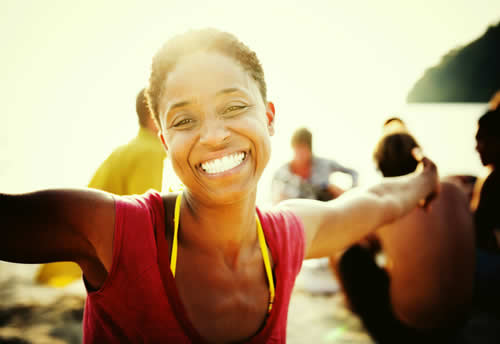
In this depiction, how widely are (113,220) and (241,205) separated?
520 mm

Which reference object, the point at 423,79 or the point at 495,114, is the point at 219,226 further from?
the point at 423,79

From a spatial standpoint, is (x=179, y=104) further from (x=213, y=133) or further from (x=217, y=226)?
(x=217, y=226)

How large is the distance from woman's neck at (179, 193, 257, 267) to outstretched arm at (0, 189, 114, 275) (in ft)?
1.12

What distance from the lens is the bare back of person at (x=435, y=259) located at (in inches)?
84.6

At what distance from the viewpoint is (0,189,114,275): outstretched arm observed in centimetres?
83

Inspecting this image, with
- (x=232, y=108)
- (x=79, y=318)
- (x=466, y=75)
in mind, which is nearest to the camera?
(x=232, y=108)

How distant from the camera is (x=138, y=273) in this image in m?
1.03

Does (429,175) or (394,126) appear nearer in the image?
(429,175)

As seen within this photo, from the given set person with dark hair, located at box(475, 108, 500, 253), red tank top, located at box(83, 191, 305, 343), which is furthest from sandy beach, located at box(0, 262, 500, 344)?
red tank top, located at box(83, 191, 305, 343)

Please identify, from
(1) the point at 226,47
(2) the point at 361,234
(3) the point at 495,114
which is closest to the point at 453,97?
(3) the point at 495,114

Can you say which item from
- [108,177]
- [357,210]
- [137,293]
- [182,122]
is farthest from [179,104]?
[108,177]

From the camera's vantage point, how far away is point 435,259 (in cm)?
215

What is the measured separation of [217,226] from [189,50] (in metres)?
0.75

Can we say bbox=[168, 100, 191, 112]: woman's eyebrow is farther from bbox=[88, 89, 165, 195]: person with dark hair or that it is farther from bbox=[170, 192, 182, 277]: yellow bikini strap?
bbox=[88, 89, 165, 195]: person with dark hair
